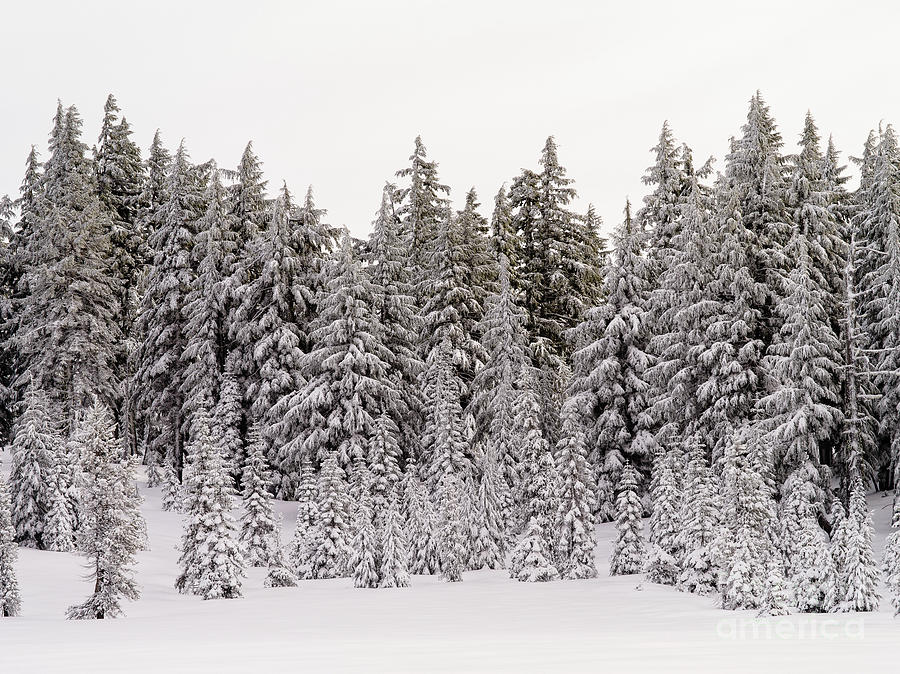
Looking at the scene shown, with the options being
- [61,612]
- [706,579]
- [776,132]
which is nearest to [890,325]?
[776,132]

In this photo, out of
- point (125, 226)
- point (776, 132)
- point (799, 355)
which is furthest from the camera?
point (125, 226)

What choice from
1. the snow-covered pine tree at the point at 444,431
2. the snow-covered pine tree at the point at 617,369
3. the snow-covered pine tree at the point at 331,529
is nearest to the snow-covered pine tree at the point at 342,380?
the snow-covered pine tree at the point at 444,431

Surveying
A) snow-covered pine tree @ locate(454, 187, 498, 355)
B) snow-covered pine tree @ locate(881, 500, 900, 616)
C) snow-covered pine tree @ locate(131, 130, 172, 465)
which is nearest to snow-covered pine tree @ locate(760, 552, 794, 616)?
snow-covered pine tree @ locate(881, 500, 900, 616)

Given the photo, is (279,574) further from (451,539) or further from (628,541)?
(628,541)

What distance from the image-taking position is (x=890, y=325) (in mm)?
31359

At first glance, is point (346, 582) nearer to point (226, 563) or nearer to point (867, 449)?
point (226, 563)

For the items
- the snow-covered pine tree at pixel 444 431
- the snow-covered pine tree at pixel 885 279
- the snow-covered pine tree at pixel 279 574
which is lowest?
the snow-covered pine tree at pixel 279 574

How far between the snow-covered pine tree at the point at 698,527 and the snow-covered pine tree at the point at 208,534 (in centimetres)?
1158

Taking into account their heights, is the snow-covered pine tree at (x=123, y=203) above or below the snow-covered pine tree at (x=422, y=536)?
above

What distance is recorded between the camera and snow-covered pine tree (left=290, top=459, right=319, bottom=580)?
27.6m

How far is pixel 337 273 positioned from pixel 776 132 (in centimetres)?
1981

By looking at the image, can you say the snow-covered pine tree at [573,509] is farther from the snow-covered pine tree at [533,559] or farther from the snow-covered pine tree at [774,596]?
the snow-covered pine tree at [774,596]

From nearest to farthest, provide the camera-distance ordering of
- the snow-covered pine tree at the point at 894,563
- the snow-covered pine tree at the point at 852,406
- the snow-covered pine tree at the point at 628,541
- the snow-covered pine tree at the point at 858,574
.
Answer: the snow-covered pine tree at the point at 894,563 → the snow-covered pine tree at the point at 858,574 → the snow-covered pine tree at the point at 628,541 → the snow-covered pine tree at the point at 852,406

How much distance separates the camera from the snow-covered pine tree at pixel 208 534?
73.1ft
